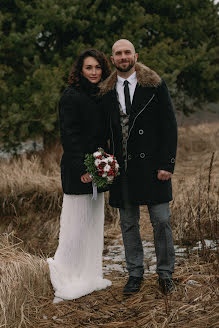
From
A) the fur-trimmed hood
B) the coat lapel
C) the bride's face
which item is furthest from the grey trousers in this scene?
the bride's face

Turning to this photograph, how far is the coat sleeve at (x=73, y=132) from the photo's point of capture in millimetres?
3537

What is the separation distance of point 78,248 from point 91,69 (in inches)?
59.5

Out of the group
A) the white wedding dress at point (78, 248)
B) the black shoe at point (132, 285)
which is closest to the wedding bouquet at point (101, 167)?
the white wedding dress at point (78, 248)

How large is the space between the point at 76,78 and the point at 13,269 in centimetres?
166

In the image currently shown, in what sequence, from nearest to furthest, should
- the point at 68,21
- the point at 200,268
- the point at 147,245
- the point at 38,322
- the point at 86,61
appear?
the point at 38,322, the point at 86,61, the point at 200,268, the point at 147,245, the point at 68,21

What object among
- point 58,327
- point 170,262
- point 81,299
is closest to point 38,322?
point 58,327

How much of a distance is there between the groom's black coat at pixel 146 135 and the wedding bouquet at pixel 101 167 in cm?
21

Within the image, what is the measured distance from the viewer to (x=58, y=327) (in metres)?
3.29

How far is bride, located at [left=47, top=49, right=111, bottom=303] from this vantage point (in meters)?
3.56

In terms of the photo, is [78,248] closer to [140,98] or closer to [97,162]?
[97,162]

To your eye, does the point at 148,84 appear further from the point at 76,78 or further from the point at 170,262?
the point at 170,262

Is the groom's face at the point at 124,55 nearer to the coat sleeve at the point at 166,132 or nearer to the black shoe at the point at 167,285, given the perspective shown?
the coat sleeve at the point at 166,132

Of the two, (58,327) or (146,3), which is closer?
(58,327)

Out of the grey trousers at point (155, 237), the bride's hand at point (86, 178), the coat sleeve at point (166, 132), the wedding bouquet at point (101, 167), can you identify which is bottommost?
the grey trousers at point (155, 237)
